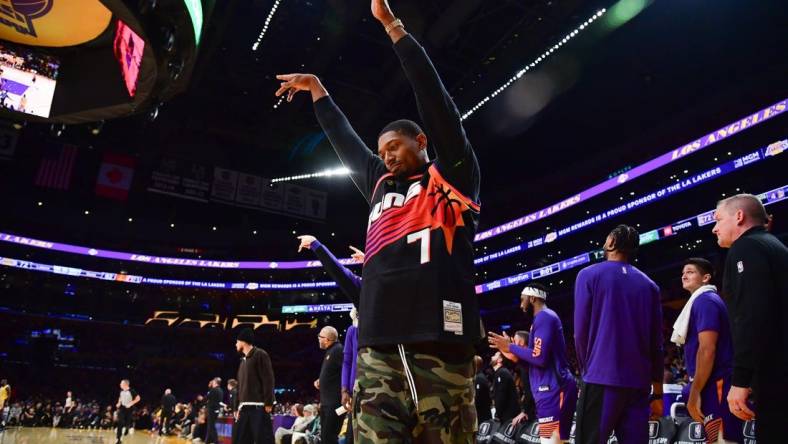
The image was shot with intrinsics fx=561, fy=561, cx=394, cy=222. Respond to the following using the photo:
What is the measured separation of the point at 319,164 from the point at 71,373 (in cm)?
1681

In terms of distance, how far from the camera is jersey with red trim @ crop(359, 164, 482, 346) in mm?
1798

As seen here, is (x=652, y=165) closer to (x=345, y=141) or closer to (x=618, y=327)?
(x=618, y=327)

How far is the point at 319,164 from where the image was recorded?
77.3ft

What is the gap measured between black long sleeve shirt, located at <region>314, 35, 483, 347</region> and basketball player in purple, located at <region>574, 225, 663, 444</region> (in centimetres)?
164

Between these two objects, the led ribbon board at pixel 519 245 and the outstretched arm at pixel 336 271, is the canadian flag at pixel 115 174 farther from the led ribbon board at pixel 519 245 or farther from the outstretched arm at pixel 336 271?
the outstretched arm at pixel 336 271

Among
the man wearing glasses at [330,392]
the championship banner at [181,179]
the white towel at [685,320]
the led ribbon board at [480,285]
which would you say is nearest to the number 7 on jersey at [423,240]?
the white towel at [685,320]

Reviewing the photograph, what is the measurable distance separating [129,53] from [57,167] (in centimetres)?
1991

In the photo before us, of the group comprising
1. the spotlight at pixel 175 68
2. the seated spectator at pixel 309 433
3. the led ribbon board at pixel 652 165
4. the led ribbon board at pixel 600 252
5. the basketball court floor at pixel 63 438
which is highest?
the led ribbon board at pixel 652 165

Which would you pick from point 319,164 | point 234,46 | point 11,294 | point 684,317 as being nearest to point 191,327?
point 11,294

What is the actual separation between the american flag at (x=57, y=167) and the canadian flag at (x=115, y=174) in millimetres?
1204

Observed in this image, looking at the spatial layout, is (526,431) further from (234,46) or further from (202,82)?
(202,82)

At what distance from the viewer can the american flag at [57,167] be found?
22594 mm

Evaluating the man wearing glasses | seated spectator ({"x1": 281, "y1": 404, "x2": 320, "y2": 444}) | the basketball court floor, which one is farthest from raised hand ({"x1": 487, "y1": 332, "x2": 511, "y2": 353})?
the basketball court floor

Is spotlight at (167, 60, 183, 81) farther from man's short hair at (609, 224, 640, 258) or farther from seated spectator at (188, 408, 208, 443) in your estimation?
seated spectator at (188, 408, 208, 443)
